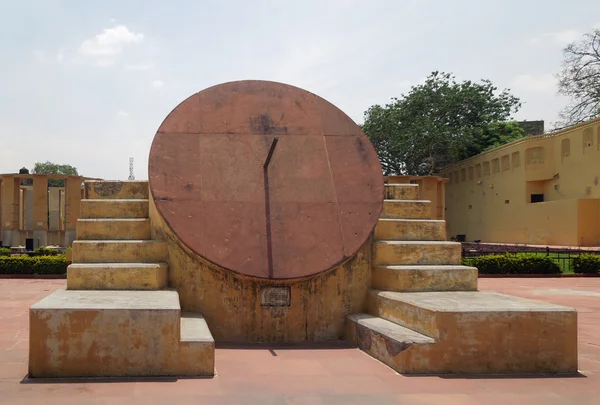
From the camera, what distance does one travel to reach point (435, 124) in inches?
1032

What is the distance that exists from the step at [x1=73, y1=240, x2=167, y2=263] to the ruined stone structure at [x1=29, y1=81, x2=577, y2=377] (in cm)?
1

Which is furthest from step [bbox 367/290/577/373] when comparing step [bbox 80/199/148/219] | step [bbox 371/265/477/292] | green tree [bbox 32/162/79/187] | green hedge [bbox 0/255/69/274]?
→ green tree [bbox 32/162/79/187]

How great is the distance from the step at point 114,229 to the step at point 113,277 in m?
0.55

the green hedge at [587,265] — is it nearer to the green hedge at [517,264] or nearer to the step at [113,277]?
the green hedge at [517,264]

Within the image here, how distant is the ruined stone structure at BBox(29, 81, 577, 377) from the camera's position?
342 centimetres

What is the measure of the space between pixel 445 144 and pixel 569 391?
23.8m

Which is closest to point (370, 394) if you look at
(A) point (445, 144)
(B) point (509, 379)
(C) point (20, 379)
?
(B) point (509, 379)

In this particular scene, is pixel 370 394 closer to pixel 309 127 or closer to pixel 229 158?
pixel 229 158

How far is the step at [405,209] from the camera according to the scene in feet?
17.9

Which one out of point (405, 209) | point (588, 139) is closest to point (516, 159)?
point (588, 139)

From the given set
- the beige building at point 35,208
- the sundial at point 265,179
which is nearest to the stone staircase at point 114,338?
the sundial at point 265,179

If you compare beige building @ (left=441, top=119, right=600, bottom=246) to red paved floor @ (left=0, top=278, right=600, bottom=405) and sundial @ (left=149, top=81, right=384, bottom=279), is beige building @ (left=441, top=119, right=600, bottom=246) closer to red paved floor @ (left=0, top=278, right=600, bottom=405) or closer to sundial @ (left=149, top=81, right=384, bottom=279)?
sundial @ (left=149, top=81, right=384, bottom=279)

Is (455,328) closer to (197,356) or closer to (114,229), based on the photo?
(197,356)

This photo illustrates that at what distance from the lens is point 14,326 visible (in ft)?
16.9
